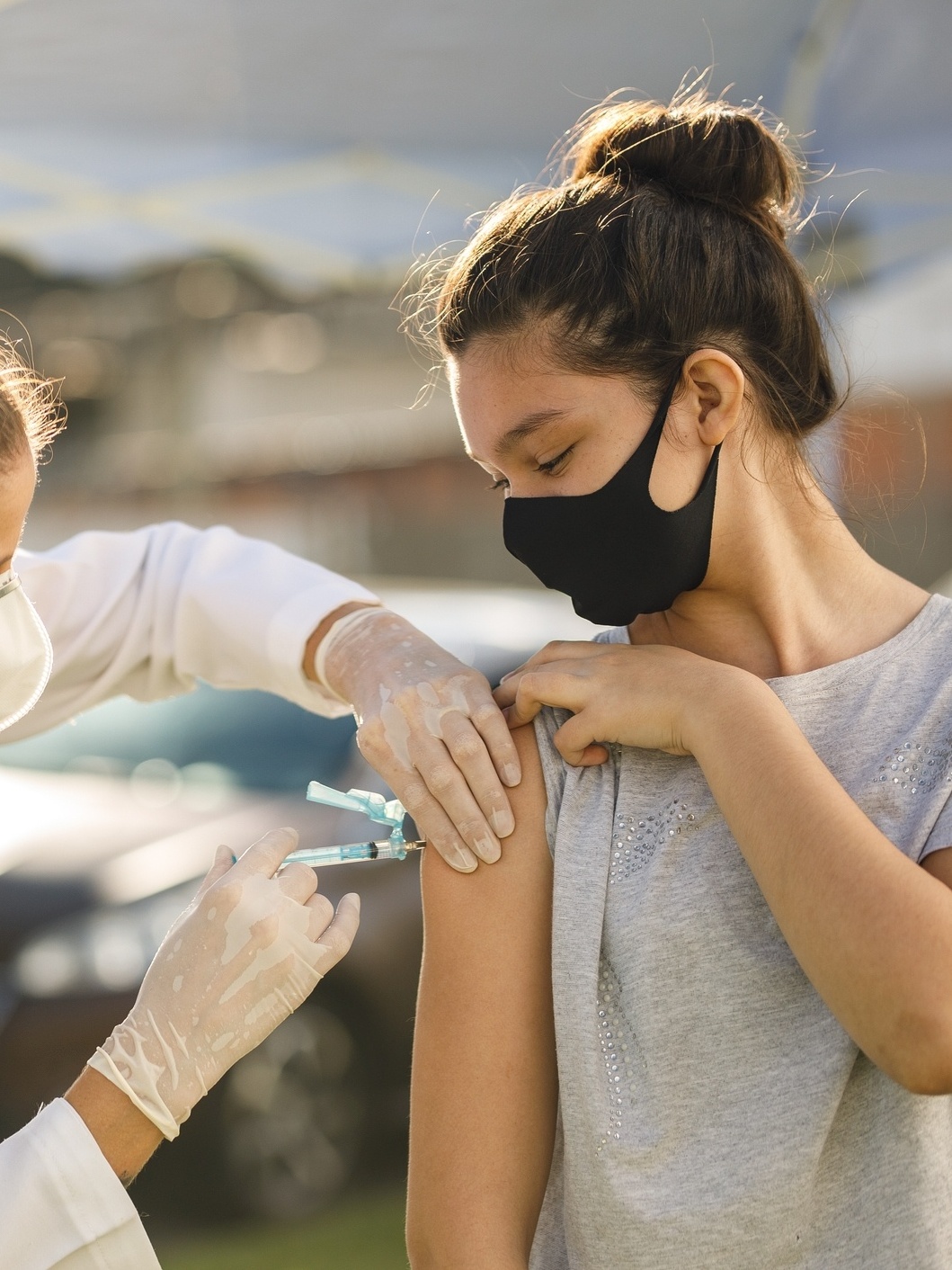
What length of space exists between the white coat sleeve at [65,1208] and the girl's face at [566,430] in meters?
0.83

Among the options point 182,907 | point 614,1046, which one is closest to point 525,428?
point 614,1046

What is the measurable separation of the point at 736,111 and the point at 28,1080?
2.59m

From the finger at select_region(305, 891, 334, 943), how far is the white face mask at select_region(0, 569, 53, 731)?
0.47 meters

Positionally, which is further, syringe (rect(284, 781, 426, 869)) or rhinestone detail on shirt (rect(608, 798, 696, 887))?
syringe (rect(284, 781, 426, 869))

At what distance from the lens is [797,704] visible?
1375mm

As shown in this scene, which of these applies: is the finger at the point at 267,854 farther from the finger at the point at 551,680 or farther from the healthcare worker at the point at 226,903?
the finger at the point at 551,680

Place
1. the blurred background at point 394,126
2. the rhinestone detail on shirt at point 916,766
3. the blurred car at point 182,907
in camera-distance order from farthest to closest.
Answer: the blurred background at point 394,126 < the blurred car at point 182,907 < the rhinestone detail on shirt at point 916,766

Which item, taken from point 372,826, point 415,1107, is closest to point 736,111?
point 415,1107

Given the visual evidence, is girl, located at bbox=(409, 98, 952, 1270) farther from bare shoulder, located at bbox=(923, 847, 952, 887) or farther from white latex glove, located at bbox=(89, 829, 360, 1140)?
white latex glove, located at bbox=(89, 829, 360, 1140)

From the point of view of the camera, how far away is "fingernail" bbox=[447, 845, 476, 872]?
52.6 inches

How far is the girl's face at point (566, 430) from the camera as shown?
1353 mm

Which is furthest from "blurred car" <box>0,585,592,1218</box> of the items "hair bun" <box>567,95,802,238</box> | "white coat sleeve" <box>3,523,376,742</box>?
"hair bun" <box>567,95,802,238</box>

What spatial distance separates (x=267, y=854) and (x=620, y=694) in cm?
43

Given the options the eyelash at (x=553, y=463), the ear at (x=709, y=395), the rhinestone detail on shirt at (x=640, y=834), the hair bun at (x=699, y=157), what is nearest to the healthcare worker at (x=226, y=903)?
the rhinestone detail on shirt at (x=640, y=834)
